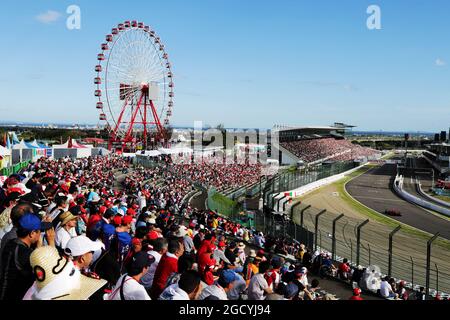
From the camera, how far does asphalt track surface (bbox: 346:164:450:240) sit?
28.8m

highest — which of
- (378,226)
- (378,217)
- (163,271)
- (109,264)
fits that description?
(109,264)

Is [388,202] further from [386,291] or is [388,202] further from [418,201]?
[386,291]

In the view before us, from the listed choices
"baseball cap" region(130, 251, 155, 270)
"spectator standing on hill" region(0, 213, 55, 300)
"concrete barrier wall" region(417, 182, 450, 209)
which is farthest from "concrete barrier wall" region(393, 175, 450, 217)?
"spectator standing on hill" region(0, 213, 55, 300)

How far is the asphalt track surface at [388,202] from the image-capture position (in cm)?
2877

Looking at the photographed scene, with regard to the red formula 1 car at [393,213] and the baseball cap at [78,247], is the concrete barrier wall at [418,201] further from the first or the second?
the baseball cap at [78,247]

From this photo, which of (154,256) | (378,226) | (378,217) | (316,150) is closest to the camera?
(154,256)

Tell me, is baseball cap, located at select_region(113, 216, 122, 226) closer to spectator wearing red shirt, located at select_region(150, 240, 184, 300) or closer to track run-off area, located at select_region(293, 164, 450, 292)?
spectator wearing red shirt, located at select_region(150, 240, 184, 300)

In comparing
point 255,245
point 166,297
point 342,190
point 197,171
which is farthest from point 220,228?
point 342,190

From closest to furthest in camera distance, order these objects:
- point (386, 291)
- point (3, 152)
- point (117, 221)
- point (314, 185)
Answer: point (117, 221)
point (386, 291)
point (3, 152)
point (314, 185)

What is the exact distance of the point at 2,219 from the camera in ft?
18.4

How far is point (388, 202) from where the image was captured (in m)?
39.2

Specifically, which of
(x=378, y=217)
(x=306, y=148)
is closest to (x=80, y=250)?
(x=378, y=217)
